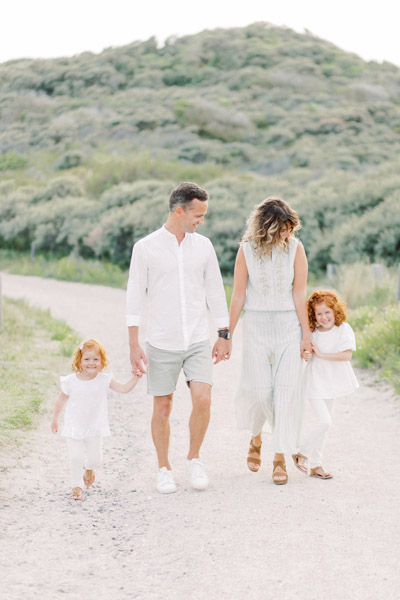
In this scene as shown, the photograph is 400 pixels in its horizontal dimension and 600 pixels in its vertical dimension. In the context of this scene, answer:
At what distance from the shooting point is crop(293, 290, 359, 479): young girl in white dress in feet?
16.1

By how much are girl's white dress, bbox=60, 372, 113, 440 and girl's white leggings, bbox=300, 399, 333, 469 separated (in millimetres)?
1365

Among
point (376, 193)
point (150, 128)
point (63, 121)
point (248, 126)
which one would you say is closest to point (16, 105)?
point (63, 121)

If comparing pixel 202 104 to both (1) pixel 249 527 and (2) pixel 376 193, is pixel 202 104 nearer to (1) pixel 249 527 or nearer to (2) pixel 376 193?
(2) pixel 376 193

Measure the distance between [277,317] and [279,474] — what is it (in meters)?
1.01

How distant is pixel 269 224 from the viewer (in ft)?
15.4

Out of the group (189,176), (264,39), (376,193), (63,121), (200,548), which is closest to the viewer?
(200,548)

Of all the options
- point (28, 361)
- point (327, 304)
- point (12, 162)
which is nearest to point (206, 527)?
point (327, 304)

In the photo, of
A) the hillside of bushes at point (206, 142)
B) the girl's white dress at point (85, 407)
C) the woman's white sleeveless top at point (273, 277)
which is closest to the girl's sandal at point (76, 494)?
the girl's white dress at point (85, 407)

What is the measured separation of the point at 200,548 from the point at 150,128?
4419 centimetres

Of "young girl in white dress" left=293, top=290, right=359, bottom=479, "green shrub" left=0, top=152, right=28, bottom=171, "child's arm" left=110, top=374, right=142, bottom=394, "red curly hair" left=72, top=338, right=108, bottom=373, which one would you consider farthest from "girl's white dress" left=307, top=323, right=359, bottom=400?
"green shrub" left=0, top=152, right=28, bottom=171

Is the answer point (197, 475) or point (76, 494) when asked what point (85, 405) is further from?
point (197, 475)

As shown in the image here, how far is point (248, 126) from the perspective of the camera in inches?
1764

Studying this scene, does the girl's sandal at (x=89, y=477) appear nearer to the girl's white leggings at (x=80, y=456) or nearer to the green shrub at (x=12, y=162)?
the girl's white leggings at (x=80, y=456)

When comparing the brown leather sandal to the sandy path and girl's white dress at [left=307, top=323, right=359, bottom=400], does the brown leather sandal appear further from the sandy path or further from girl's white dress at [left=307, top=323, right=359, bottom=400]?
girl's white dress at [left=307, top=323, right=359, bottom=400]
